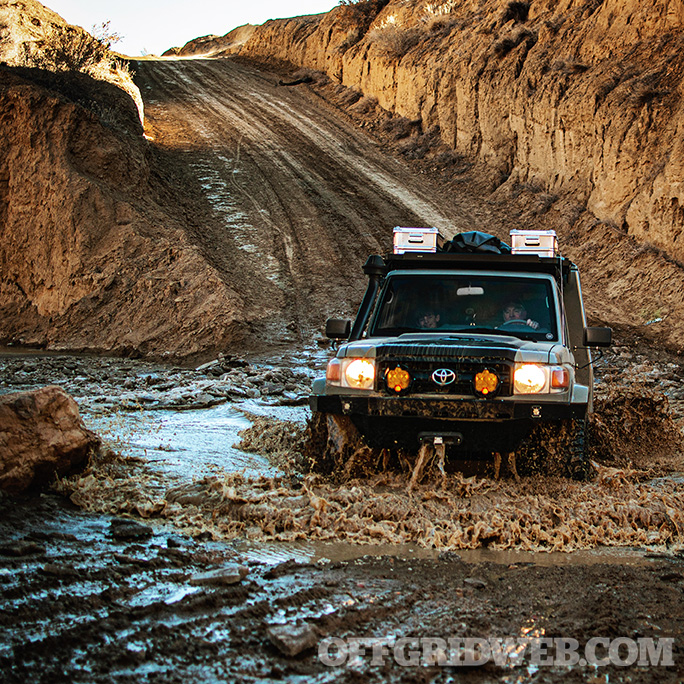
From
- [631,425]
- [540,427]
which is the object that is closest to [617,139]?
[631,425]

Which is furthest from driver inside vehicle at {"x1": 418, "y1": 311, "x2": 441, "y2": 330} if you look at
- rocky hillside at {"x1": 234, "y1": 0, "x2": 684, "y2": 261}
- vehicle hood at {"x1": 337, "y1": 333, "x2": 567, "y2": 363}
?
rocky hillside at {"x1": 234, "y1": 0, "x2": 684, "y2": 261}

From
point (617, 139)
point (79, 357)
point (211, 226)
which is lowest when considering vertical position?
point (79, 357)

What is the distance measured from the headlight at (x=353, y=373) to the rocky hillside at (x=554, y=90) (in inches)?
520

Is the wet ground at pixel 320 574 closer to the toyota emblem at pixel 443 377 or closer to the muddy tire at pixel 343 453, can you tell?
the muddy tire at pixel 343 453

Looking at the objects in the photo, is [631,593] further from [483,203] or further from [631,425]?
[483,203]

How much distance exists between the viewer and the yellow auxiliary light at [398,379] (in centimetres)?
577

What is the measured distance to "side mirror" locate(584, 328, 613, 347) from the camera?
657cm

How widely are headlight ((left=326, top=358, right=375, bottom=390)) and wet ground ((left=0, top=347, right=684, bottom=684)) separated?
0.77 meters

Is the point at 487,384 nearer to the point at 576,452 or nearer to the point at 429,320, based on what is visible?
the point at 576,452

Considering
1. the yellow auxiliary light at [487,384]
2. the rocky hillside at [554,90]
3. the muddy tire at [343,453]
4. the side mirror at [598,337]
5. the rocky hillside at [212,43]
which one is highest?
the rocky hillside at [212,43]

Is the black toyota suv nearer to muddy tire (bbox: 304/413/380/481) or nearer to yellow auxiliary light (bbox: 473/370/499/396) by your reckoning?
yellow auxiliary light (bbox: 473/370/499/396)

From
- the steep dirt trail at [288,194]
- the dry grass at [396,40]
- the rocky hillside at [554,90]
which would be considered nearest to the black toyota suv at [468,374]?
the steep dirt trail at [288,194]

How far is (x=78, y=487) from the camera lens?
5.61m

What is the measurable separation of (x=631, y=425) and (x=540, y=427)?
3.07 metres
